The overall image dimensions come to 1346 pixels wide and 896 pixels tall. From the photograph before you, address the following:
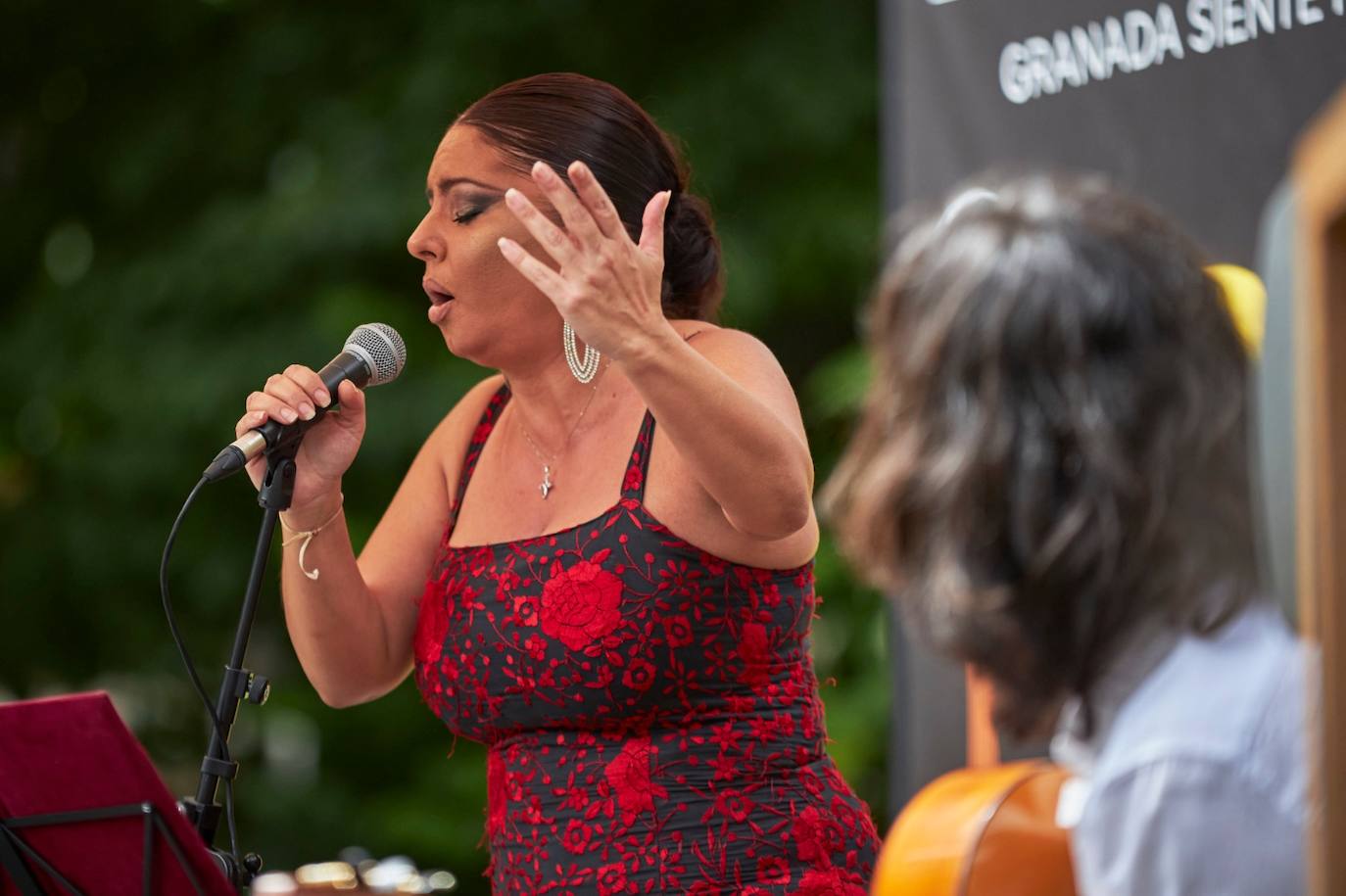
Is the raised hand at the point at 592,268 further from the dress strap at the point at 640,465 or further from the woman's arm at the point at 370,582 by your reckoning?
the woman's arm at the point at 370,582

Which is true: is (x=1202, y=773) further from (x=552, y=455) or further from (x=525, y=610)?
(x=552, y=455)

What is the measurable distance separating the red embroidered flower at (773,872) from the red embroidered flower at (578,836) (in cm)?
20

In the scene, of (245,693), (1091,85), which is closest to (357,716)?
(245,693)

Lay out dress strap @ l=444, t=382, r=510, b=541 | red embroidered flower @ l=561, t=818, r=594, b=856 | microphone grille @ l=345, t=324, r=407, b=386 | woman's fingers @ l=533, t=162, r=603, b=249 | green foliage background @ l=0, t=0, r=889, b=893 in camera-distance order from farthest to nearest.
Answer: green foliage background @ l=0, t=0, r=889, b=893 → dress strap @ l=444, t=382, r=510, b=541 → microphone grille @ l=345, t=324, r=407, b=386 → red embroidered flower @ l=561, t=818, r=594, b=856 → woman's fingers @ l=533, t=162, r=603, b=249

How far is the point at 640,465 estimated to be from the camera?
194cm

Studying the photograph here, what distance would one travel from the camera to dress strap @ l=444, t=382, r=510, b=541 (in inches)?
84.7

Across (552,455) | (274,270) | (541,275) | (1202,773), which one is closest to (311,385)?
(552,455)

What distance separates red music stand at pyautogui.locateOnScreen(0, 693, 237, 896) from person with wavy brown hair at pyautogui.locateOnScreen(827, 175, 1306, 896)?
2.98 feet

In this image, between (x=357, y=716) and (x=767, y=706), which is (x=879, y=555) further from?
(x=357, y=716)

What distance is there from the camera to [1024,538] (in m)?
1.00

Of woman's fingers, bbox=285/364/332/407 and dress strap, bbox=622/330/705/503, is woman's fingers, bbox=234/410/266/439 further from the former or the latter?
dress strap, bbox=622/330/705/503

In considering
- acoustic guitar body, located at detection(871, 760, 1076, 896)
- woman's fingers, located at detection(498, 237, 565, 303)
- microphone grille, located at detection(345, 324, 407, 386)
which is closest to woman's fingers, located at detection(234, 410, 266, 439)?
microphone grille, located at detection(345, 324, 407, 386)

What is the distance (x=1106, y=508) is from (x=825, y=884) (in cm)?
101

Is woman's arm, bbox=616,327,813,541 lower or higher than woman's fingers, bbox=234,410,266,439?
lower
